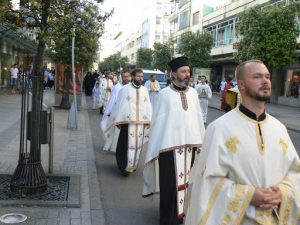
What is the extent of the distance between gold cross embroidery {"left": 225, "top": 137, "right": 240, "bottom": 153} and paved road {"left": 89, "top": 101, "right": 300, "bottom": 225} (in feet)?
9.39

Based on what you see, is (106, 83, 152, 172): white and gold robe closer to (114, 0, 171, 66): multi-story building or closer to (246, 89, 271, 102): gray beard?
(246, 89, 271, 102): gray beard

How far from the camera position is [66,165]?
845 cm

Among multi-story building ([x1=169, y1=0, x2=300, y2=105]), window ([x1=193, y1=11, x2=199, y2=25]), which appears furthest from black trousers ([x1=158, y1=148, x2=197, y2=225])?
window ([x1=193, y1=11, x2=199, y2=25])

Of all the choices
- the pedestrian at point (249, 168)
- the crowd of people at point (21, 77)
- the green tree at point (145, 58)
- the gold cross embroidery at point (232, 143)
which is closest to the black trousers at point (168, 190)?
the pedestrian at point (249, 168)

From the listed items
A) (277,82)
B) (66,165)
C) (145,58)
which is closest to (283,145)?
(66,165)

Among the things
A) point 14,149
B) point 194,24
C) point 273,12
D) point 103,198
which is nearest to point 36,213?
point 103,198

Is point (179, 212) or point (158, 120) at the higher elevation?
point (158, 120)

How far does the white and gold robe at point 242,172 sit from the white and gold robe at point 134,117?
4.61m

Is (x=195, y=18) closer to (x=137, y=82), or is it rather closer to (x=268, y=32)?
(x=268, y=32)

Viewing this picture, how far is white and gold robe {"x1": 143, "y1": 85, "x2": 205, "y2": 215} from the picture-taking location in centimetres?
544

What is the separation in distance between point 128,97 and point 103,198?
79.0 inches

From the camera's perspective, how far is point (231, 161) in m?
3.12

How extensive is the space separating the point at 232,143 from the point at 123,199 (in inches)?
152

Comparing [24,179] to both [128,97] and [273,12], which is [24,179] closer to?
[128,97]
